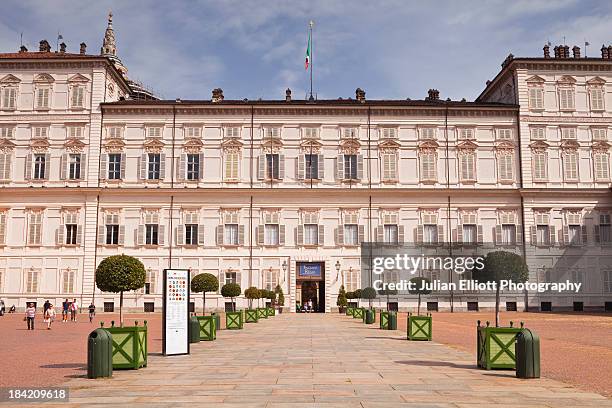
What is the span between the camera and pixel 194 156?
5550 centimetres

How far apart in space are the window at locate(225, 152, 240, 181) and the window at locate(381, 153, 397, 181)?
12.2 meters

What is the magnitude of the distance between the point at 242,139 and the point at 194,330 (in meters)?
33.4

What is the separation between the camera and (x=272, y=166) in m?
55.5

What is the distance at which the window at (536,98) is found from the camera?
5644cm

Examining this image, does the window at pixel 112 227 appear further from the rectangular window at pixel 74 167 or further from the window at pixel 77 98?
the window at pixel 77 98

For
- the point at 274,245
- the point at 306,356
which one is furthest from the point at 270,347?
the point at 274,245

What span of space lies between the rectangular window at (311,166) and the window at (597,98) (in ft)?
79.1

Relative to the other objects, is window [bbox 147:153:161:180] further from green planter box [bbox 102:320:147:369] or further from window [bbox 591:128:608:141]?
green planter box [bbox 102:320:147:369]

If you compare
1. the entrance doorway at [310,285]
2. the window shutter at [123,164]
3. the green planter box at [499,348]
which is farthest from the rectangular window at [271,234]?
the green planter box at [499,348]

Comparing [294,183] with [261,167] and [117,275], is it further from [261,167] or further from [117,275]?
[117,275]

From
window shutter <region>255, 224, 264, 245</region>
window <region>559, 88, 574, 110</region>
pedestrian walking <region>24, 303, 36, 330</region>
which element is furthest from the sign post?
window <region>559, 88, 574, 110</region>

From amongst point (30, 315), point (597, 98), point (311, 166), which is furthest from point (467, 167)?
point (30, 315)

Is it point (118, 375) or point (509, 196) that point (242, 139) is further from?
point (118, 375)

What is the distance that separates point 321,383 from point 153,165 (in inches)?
1760
